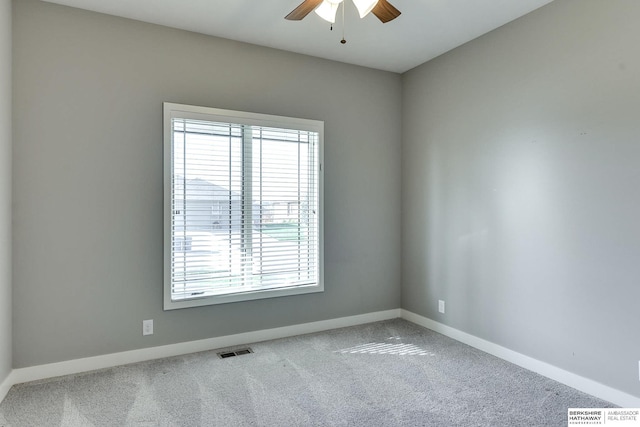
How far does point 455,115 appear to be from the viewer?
3.52m

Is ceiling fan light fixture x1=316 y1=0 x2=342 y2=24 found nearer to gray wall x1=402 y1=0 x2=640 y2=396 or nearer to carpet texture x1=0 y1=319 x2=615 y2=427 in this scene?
gray wall x1=402 y1=0 x2=640 y2=396

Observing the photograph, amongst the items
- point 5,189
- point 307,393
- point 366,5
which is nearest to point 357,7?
point 366,5

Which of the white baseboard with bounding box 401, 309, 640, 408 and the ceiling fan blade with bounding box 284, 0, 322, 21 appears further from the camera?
the white baseboard with bounding box 401, 309, 640, 408

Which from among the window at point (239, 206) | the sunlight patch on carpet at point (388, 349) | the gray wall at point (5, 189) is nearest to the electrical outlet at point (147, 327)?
the window at point (239, 206)

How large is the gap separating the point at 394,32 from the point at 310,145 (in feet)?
4.02

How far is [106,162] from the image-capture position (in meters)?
2.89

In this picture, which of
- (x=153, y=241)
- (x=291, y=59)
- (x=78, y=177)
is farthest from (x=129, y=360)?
(x=291, y=59)

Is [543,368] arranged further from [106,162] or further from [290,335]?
[106,162]

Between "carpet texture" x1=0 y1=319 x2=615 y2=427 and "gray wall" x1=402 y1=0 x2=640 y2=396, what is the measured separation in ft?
1.40

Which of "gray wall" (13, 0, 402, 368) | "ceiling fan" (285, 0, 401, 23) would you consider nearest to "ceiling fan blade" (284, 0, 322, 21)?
"ceiling fan" (285, 0, 401, 23)

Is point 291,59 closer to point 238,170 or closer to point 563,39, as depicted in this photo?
point 238,170

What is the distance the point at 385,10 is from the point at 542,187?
172 cm

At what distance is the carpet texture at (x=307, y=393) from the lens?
2.22m

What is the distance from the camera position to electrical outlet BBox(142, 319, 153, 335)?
3.02 m
